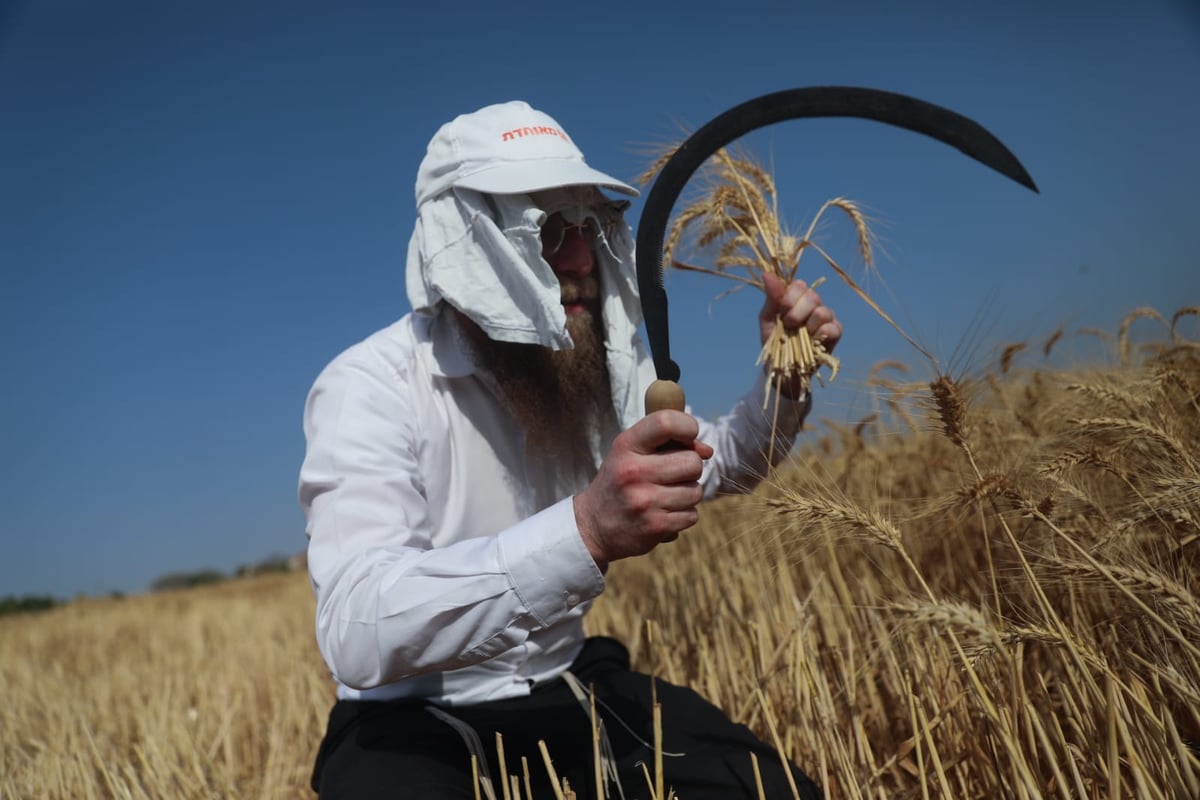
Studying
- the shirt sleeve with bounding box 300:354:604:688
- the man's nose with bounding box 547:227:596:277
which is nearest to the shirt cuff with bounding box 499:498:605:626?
the shirt sleeve with bounding box 300:354:604:688

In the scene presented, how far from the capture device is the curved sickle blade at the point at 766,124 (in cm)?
138

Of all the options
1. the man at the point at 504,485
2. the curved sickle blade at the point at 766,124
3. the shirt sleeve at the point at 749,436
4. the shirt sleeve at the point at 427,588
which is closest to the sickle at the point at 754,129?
the curved sickle blade at the point at 766,124

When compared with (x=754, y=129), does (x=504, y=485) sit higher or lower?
lower

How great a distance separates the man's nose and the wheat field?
0.76m

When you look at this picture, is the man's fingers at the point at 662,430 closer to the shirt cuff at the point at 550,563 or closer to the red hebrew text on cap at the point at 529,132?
the shirt cuff at the point at 550,563

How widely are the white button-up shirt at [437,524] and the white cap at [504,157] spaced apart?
380 mm

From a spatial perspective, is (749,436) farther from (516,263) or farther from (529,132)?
(529,132)

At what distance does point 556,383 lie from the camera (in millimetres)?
2053

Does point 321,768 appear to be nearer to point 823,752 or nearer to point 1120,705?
point 823,752

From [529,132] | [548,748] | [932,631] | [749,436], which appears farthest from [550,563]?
[529,132]

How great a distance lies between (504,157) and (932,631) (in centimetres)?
149

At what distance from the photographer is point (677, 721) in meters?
1.87

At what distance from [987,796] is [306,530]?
155cm

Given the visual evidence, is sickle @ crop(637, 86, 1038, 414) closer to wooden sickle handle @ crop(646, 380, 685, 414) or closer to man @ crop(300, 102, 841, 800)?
wooden sickle handle @ crop(646, 380, 685, 414)
